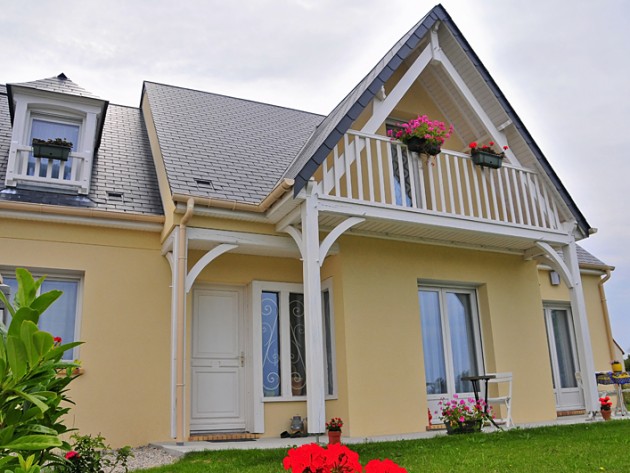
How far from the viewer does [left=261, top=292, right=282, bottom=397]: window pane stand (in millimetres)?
8188

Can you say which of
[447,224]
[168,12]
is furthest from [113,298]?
[447,224]

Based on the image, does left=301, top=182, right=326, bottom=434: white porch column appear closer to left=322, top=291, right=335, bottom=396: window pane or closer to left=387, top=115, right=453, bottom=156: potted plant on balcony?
left=322, top=291, right=335, bottom=396: window pane

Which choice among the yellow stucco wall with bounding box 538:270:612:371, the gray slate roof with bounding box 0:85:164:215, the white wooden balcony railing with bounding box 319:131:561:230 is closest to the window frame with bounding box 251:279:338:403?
the white wooden balcony railing with bounding box 319:131:561:230

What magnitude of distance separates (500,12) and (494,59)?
2.17m

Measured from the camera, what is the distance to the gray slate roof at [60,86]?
8.75 meters

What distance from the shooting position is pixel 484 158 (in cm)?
873

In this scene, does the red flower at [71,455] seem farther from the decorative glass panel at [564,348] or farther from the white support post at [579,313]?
the decorative glass panel at [564,348]

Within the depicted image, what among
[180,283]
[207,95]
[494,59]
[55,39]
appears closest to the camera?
[180,283]

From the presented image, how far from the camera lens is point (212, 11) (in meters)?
7.84

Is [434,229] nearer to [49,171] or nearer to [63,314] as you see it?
[63,314]

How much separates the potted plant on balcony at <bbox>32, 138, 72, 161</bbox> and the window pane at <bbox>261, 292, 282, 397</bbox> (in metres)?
3.57

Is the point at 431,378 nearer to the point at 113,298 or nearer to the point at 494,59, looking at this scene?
the point at 113,298

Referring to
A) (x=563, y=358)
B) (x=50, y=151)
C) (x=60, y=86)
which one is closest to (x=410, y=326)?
(x=563, y=358)

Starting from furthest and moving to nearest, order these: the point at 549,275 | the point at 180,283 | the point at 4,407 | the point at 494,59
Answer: the point at 549,275 < the point at 494,59 < the point at 180,283 < the point at 4,407
